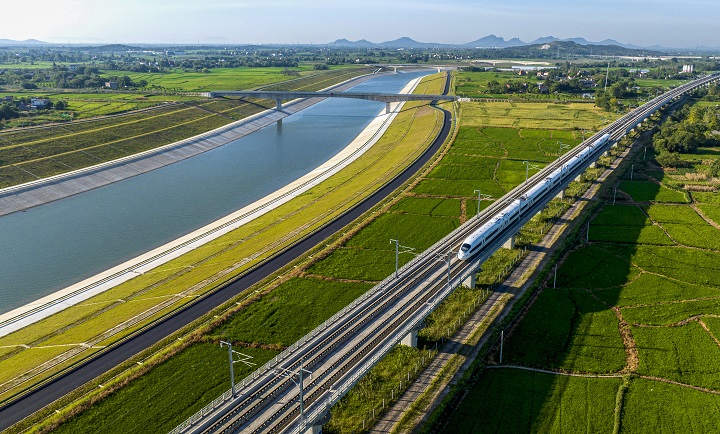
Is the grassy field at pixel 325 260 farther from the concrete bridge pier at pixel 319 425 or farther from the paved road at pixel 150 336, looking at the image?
the concrete bridge pier at pixel 319 425

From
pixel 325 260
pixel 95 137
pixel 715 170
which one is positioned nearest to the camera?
pixel 325 260

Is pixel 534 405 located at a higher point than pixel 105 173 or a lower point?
lower

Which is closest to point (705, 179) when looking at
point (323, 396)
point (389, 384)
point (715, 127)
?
point (715, 127)

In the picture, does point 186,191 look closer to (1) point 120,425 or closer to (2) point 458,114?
Result: (1) point 120,425

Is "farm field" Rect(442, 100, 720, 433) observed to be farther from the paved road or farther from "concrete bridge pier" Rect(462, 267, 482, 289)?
the paved road

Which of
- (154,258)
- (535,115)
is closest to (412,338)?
(154,258)

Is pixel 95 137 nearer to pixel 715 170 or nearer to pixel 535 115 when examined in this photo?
pixel 535 115
